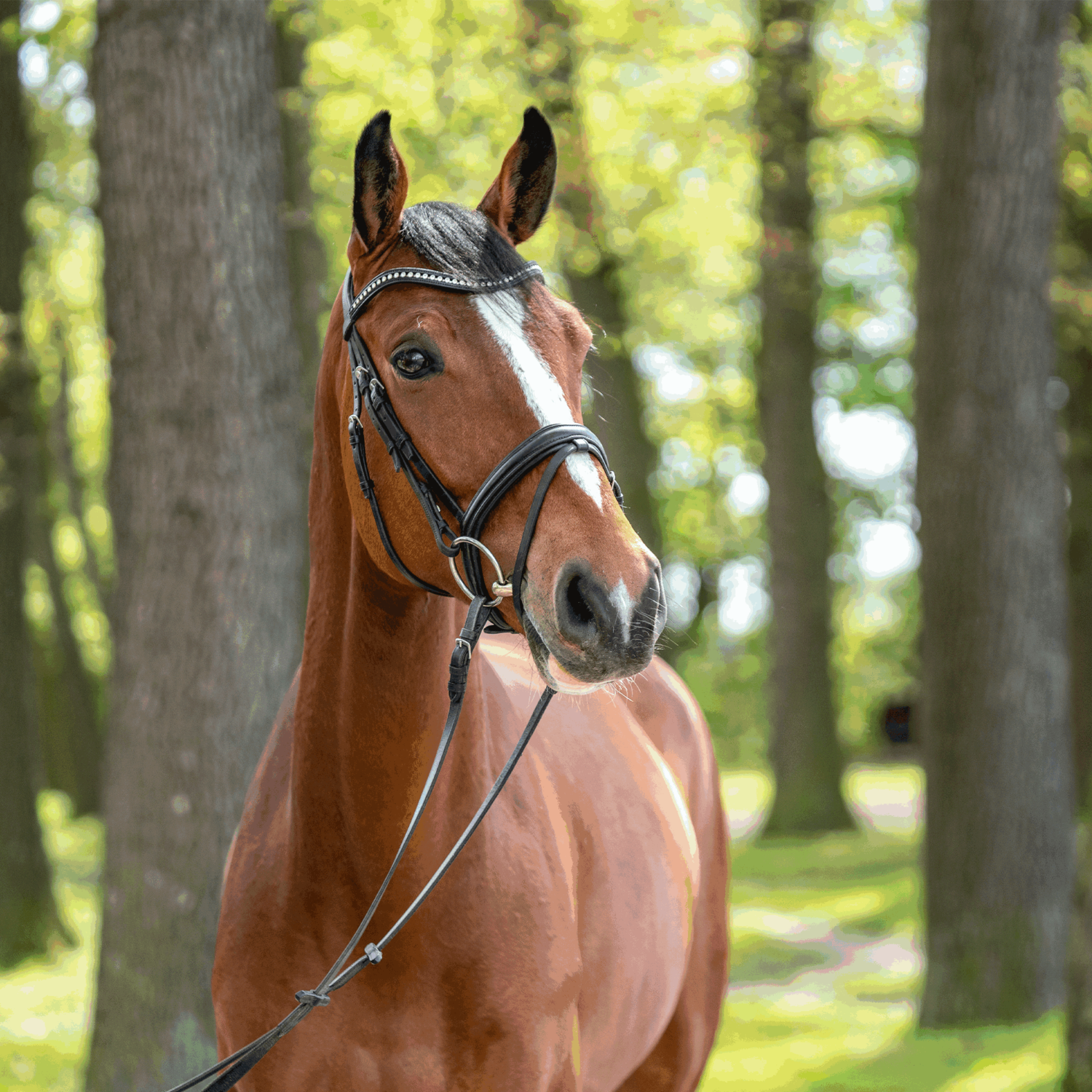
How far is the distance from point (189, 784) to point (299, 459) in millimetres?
1478

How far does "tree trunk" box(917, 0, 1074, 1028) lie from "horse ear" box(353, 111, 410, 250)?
5.29m

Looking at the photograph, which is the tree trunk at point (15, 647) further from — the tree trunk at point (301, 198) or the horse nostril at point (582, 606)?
the horse nostril at point (582, 606)

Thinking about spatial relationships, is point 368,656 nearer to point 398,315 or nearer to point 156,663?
point 398,315

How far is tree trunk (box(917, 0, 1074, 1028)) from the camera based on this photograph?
23.1 feet

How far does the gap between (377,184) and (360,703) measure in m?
1.08

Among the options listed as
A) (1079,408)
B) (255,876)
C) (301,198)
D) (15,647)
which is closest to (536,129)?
(255,876)

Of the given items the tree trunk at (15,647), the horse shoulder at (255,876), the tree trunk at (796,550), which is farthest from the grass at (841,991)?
the tree trunk at (15,647)

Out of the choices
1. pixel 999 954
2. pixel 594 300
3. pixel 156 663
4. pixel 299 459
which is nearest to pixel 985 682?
pixel 999 954

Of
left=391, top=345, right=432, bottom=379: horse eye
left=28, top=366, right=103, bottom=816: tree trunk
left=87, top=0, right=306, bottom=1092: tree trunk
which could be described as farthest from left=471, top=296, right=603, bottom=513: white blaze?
left=28, top=366, right=103, bottom=816: tree trunk

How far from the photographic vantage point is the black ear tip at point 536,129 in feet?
8.50

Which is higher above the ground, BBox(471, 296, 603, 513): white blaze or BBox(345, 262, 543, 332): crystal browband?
BBox(345, 262, 543, 332): crystal browband

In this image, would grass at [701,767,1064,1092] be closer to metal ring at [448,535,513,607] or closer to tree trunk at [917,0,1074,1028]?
tree trunk at [917,0,1074,1028]

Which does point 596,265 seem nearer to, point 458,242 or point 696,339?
point 696,339

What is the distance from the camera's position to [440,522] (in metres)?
2.39
